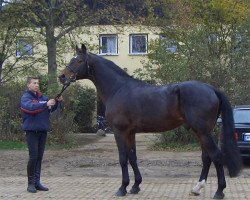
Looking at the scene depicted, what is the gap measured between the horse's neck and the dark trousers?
4.55ft

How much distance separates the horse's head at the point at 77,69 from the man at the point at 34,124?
1.43 ft

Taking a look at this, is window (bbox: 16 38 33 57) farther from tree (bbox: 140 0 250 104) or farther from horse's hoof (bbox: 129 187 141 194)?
horse's hoof (bbox: 129 187 141 194)

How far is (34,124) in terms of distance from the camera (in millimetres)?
10891

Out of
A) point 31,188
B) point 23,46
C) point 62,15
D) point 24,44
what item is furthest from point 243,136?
point 24,44

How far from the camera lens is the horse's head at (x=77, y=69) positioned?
35.1 ft

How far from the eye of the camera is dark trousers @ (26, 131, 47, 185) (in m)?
11.0

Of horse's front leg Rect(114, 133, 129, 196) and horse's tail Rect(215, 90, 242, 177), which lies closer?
horse's tail Rect(215, 90, 242, 177)

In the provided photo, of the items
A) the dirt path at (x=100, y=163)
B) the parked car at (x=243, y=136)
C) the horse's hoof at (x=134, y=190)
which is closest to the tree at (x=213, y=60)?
the dirt path at (x=100, y=163)

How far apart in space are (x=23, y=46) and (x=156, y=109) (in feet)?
60.0

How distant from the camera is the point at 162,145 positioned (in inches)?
832

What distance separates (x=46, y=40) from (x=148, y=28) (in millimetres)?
5022

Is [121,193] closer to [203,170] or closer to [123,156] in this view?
[123,156]

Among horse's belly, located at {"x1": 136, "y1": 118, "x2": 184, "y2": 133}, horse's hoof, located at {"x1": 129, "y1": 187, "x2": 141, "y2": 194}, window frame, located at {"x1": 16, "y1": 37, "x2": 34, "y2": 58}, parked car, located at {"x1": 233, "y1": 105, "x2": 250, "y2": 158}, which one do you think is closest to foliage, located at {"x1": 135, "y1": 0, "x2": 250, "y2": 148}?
parked car, located at {"x1": 233, "y1": 105, "x2": 250, "y2": 158}

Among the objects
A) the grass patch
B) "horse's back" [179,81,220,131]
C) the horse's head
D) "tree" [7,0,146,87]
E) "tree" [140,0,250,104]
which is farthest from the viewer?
"tree" [7,0,146,87]
